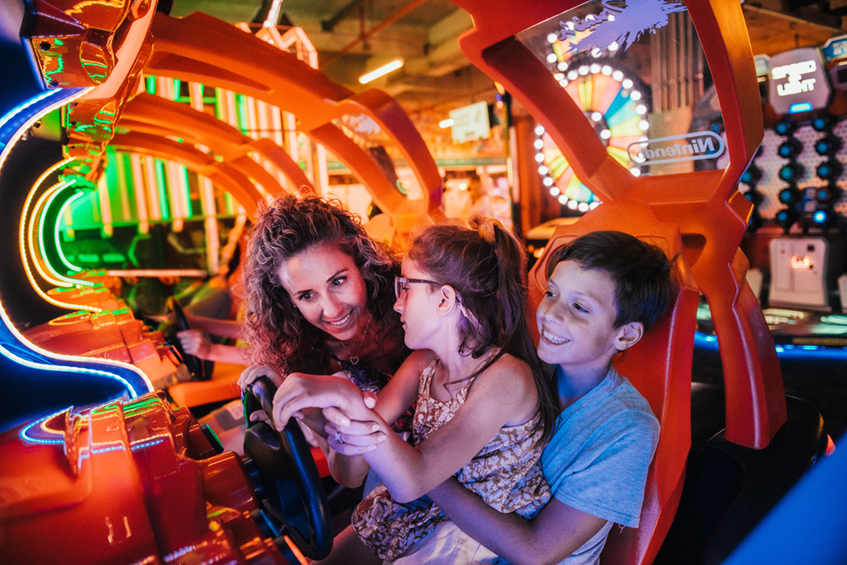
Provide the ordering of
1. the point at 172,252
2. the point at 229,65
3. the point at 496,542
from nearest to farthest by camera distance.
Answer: the point at 496,542
the point at 229,65
the point at 172,252

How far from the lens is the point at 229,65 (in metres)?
1.80

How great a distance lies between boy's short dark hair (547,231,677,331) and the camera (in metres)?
1.08

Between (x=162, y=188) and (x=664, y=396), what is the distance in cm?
608

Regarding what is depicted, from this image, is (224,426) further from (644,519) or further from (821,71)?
(821,71)

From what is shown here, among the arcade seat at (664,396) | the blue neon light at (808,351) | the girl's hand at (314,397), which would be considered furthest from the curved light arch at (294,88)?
the blue neon light at (808,351)

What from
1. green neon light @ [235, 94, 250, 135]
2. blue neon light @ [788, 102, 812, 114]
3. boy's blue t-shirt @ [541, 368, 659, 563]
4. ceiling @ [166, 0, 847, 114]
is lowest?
boy's blue t-shirt @ [541, 368, 659, 563]

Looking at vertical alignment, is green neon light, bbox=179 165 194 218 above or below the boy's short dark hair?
above

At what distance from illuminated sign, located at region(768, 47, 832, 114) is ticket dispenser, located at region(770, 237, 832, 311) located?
3.94 ft

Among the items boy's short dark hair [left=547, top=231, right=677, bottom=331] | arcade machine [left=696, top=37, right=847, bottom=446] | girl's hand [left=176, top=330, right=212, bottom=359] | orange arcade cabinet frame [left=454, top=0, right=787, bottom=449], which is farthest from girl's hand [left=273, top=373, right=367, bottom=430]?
arcade machine [left=696, top=37, right=847, bottom=446]

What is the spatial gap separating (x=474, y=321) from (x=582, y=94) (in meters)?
1.20

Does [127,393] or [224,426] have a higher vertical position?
[127,393]

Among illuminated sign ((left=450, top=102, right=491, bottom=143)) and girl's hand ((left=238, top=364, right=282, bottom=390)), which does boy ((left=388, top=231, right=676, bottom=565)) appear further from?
illuminated sign ((left=450, top=102, right=491, bottom=143))

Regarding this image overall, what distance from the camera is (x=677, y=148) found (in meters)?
1.55

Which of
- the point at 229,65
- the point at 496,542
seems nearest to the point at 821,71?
the point at 229,65
